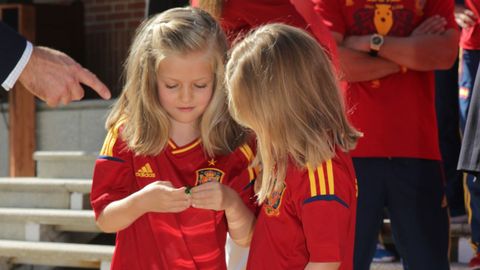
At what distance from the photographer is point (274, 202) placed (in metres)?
2.76

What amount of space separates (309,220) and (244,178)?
18.0 inches

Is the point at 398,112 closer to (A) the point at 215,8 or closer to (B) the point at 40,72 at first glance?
(A) the point at 215,8

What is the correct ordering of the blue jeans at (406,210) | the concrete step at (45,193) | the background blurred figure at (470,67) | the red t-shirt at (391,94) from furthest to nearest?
the concrete step at (45,193), the background blurred figure at (470,67), the red t-shirt at (391,94), the blue jeans at (406,210)

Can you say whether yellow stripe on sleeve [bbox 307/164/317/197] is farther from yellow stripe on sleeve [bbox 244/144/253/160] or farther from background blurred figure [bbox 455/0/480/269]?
background blurred figure [bbox 455/0/480/269]

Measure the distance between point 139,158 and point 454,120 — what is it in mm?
2957

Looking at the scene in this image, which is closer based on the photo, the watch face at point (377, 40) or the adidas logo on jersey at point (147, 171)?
the adidas logo on jersey at point (147, 171)

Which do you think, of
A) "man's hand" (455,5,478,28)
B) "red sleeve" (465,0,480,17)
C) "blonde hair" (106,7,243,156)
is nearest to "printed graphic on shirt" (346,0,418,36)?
"red sleeve" (465,0,480,17)

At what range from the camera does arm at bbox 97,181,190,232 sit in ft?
9.10

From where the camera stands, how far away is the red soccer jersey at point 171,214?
3.00 metres

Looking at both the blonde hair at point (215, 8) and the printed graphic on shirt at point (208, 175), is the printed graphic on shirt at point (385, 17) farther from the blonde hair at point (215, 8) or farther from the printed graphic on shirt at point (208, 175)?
the printed graphic on shirt at point (208, 175)

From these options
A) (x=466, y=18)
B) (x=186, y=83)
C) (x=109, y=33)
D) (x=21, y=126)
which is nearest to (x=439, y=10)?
(x=466, y=18)

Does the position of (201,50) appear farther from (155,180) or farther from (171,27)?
(155,180)

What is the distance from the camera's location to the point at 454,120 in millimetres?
5480

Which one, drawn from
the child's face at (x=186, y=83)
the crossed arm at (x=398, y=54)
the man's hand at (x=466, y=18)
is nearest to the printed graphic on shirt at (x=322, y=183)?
the child's face at (x=186, y=83)
